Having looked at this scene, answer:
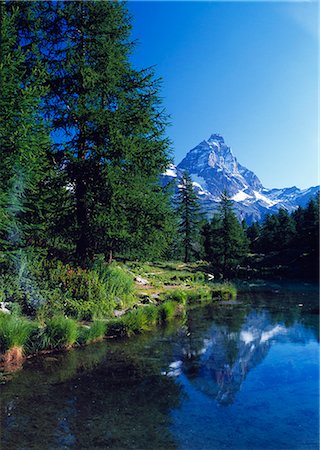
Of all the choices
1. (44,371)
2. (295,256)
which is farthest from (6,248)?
(295,256)

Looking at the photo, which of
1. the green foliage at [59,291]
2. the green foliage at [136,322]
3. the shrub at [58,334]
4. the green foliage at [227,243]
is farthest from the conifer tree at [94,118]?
the green foliage at [227,243]

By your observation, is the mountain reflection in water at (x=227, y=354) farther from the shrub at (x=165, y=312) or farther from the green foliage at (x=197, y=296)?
the green foliage at (x=197, y=296)

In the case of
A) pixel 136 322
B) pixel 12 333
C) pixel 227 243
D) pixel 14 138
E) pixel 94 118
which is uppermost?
pixel 94 118

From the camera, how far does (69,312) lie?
11.0 metres

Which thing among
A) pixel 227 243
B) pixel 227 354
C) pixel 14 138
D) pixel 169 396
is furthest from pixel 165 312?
pixel 227 243

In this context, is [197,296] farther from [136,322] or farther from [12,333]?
[12,333]

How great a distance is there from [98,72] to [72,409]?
13530 millimetres

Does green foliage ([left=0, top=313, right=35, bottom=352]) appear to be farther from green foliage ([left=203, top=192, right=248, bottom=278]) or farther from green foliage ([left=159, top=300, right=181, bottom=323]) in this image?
green foliage ([left=203, top=192, right=248, bottom=278])

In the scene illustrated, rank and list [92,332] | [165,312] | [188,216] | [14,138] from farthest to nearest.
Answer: [188,216]
[165,312]
[14,138]
[92,332]

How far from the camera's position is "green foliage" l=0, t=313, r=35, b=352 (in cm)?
762

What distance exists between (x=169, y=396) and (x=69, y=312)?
5513 mm

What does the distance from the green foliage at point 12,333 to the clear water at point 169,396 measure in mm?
591

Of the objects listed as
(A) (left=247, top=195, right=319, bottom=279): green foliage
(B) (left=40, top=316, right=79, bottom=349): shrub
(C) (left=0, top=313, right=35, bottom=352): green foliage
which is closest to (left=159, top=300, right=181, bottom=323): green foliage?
(B) (left=40, top=316, right=79, bottom=349): shrub

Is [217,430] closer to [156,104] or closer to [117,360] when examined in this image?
[117,360]
